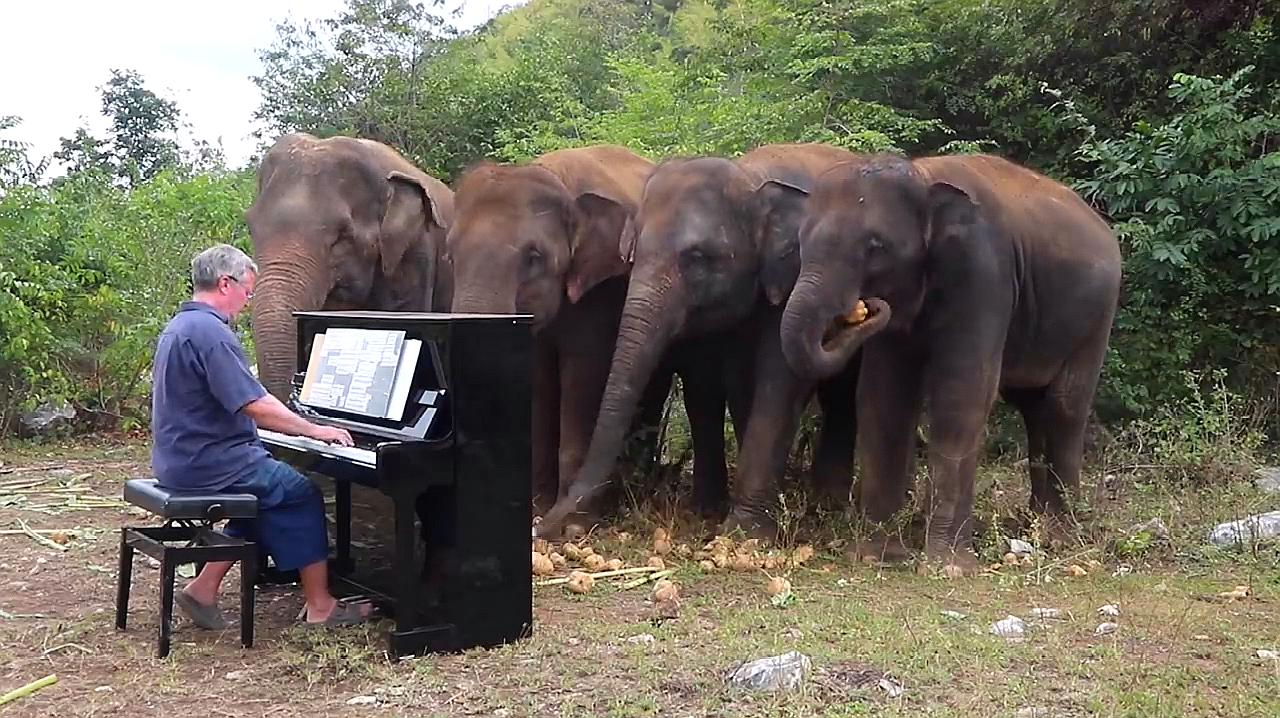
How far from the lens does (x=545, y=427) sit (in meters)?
8.87

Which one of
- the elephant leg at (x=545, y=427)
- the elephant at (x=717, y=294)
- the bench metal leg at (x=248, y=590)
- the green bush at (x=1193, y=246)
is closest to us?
the bench metal leg at (x=248, y=590)

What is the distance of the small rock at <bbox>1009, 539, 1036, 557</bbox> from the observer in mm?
7271

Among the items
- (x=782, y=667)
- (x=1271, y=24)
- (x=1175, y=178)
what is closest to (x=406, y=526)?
(x=782, y=667)

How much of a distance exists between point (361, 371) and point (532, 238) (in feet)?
7.81

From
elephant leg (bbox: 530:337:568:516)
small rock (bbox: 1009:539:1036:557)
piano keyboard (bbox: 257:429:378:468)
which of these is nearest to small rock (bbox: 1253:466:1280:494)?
small rock (bbox: 1009:539:1036:557)

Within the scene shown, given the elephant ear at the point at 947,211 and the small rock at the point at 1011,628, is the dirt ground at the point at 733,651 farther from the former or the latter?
the elephant ear at the point at 947,211

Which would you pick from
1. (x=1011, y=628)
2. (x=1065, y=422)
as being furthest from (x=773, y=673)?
(x=1065, y=422)

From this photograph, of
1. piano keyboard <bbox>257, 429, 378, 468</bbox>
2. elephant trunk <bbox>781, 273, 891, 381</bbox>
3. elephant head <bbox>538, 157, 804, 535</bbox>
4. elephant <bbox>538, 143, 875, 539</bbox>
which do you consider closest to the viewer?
piano keyboard <bbox>257, 429, 378, 468</bbox>

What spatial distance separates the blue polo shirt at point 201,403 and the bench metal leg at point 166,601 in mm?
373

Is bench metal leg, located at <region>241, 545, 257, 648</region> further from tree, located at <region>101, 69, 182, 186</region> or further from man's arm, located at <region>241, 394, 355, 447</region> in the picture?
tree, located at <region>101, 69, 182, 186</region>

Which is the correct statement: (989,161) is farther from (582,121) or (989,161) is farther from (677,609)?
(582,121)

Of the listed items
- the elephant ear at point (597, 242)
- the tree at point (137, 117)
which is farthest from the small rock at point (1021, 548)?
the tree at point (137, 117)

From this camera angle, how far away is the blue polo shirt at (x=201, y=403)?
5328 millimetres

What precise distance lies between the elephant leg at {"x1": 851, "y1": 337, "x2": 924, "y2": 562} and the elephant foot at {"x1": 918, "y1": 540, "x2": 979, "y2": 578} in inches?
21.5
